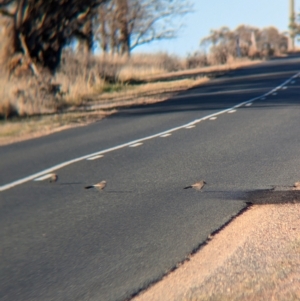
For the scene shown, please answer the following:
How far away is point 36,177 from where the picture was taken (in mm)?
10648

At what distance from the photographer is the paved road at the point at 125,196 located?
5949 millimetres

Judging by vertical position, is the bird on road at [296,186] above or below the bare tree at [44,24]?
below

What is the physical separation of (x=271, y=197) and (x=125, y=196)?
1.87 meters

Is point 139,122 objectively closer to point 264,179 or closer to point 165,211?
point 264,179

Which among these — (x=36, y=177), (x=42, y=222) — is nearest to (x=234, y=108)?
(x=36, y=177)

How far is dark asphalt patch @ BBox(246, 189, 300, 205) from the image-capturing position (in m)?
7.96

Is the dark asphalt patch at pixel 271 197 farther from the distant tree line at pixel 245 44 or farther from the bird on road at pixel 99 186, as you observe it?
the distant tree line at pixel 245 44

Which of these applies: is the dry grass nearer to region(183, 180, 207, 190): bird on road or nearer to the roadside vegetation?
the roadside vegetation

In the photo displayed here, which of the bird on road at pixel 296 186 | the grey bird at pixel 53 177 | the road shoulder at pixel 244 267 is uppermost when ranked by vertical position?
the road shoulder at pixel 244 267

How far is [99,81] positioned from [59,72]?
2.92 m

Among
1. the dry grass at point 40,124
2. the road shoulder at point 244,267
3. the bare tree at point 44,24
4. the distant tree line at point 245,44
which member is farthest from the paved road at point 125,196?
the distant tree line at point 245,44

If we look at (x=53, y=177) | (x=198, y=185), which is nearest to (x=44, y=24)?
(x=53, y=177)

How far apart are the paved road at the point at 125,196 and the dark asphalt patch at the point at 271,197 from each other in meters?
0.14

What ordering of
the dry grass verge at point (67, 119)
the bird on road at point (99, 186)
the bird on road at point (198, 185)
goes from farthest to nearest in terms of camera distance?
the dry grass verge at point (67, 119) < the bird on road at point (99, 186) < the bird on road at point (198, 185)
